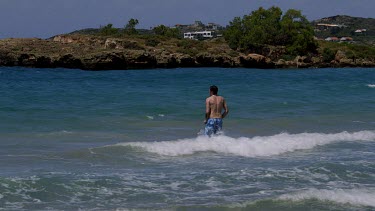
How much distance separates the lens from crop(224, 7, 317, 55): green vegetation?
74500mm

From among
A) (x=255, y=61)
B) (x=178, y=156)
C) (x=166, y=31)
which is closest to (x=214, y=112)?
(x=178, y=156)

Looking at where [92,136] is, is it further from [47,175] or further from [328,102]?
[328,102]

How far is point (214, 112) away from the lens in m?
13.4

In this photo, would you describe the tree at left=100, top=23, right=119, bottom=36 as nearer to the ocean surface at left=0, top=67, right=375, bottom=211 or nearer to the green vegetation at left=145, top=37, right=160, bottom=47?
the green vegetation at left=145, top=37, right=160, bottom=47

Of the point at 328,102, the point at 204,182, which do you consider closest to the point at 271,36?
the point at 328,102

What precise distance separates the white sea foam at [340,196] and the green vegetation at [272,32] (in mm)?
65294

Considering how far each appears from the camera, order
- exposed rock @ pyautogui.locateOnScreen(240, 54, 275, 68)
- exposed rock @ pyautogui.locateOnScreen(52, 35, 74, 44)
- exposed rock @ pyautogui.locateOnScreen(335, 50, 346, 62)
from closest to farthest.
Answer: exposed rock @ pyautogui.locateOnScreen(240, 54, 275, 68)
exposed rock @ pyautogui.locateOnScreen(52, 35, 74, 44)
exposed rock @ pyautogui.locateOnScreen(335, 50, 346, 62)

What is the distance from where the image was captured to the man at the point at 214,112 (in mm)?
13375

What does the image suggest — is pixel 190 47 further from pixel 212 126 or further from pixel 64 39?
pixel 212 126

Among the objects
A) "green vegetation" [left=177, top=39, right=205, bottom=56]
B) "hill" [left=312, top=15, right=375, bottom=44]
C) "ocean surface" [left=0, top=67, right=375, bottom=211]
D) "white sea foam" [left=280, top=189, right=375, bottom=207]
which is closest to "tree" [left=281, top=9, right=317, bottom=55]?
"green vegetation" [left=177, top=39, right=205, bottom=56]

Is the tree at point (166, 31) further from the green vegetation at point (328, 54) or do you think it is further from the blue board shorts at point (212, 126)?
the blue board shorts at point (212, 126)

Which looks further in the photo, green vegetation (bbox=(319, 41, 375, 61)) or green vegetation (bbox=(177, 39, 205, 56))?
green vegetation (bbox=(319, 41, 375, 61))

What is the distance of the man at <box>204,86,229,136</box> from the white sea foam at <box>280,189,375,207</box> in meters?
4.77

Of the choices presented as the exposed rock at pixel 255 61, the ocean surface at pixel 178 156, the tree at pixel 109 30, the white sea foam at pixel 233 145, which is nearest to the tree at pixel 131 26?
the tree at pixel 109 30
